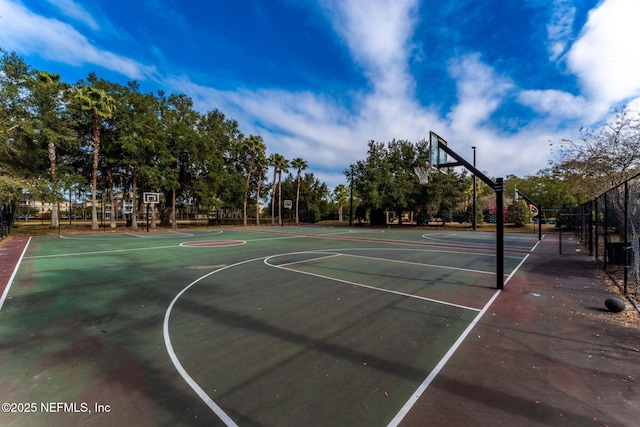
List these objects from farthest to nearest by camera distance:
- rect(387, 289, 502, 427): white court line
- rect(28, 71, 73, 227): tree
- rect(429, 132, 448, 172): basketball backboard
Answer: rect(28, 71, 73, 227): tree → rect(429, 132, 448, 172): basketball backboard → rect(387, 289, 502, 427): white court line

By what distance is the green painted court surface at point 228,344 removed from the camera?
9.62 ft

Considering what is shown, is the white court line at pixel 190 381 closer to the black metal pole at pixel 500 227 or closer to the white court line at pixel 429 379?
the white court line at pixel 429 379

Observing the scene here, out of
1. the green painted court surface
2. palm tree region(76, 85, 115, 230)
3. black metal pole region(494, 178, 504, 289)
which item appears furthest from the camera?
palm tree region(76, 85, 115, 230)

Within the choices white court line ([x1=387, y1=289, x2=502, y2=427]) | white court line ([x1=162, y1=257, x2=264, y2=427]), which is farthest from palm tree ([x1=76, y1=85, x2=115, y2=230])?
white court line ([x1=387, y1=289, x2=502, y2=427])

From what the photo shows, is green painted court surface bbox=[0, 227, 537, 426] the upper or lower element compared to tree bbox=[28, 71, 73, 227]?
lower

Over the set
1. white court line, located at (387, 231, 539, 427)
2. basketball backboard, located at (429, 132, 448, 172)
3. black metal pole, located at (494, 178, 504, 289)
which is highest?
basketball backboard, located at (429, 132, 448, 172)

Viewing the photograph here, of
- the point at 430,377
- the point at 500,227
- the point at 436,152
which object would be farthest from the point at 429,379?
the point at 436,152

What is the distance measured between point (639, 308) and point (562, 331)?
9.10ft

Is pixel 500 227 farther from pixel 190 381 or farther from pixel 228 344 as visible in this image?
pixel 190 381

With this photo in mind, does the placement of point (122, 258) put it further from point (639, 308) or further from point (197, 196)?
point (197, 196)

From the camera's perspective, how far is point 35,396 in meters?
3.13

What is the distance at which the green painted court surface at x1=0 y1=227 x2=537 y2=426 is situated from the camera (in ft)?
Answer: 9.62

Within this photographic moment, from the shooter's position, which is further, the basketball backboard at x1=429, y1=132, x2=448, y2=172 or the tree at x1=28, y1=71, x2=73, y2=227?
the tree at x1=28, y1=71, x2=73, y2=227

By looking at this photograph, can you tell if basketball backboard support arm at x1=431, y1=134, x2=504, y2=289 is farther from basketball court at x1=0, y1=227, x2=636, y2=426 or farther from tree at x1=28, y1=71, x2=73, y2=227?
tree at x1=28, y1=71, x2=73, y2=227
